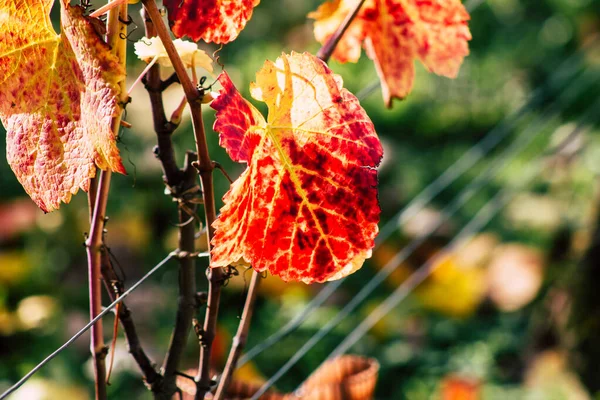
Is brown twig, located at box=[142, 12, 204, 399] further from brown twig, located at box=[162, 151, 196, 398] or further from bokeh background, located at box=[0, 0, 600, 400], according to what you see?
bokeh background, located at box=[0, 0, 600, 400]

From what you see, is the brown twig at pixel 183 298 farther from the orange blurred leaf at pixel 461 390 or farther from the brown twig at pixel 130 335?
the orange blurred leaf at pixel 461 390

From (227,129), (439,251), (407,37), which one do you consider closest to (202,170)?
(227,129)

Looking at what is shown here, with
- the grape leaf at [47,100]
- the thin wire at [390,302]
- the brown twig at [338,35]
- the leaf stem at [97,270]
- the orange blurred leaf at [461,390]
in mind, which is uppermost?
the grape leaf at [47,100]

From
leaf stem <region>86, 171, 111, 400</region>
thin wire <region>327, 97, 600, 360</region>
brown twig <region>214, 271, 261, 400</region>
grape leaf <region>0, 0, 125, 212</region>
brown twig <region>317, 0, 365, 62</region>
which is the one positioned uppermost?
grape leaf <region>0, 0, 125, 212</region>

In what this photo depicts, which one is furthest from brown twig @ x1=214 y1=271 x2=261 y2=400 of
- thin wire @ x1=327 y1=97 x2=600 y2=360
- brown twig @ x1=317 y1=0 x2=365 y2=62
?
thin wire @ x1=327 y1=97 x2=600 y2=360

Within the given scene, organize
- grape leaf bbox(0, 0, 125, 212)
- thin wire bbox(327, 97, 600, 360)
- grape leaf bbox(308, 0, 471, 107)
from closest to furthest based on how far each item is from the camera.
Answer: grape leaf bbox(0, 0, 125, 212) < grape leaf bbox(308, 0, 471, 107) < thin wire bbox(327, 97, 600, 360)

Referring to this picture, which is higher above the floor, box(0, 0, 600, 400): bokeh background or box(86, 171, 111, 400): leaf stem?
box(86, 171, 111, 400): leaf stem

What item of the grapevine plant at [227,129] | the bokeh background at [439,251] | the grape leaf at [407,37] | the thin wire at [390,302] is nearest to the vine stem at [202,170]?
the grapevine plant at [227,129]
